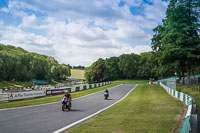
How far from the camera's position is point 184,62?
35.3 meters

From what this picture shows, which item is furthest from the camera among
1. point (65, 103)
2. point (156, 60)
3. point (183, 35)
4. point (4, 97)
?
point (156, 60)

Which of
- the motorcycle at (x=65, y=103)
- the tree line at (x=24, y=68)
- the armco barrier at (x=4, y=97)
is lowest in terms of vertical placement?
the armco barrier at (x=4, y=97)

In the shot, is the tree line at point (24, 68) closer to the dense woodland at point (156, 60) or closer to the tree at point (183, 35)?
the dense woodland at point (156, 60)

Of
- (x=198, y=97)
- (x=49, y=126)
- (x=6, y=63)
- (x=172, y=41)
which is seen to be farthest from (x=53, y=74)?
(x=49, y=126)

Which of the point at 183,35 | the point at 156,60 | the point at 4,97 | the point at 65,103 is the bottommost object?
the point at 4,97

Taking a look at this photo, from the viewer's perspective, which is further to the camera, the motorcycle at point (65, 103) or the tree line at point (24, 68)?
the tree line at point (24, 68)

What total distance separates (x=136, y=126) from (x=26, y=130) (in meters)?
4.44

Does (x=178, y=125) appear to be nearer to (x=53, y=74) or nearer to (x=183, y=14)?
(x=183, y=14)

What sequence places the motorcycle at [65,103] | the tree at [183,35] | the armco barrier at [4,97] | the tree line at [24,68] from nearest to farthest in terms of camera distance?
1. the motorcycle at [65,103]
2. the armco barrier at [4,97]
3. the tree at [183,35]
4. the tree line at [24,68]

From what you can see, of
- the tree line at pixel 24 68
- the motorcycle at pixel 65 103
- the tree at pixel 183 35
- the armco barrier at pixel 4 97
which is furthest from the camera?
the tree line at pixel 24 68

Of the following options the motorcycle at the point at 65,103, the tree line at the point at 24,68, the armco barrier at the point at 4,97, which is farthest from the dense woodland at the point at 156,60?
the armco barrier at the point at 4,97

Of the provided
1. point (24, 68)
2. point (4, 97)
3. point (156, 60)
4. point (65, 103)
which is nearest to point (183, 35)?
point (156, 60)

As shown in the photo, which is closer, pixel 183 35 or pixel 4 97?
pixel 4 97

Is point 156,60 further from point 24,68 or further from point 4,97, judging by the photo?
point 24,68
